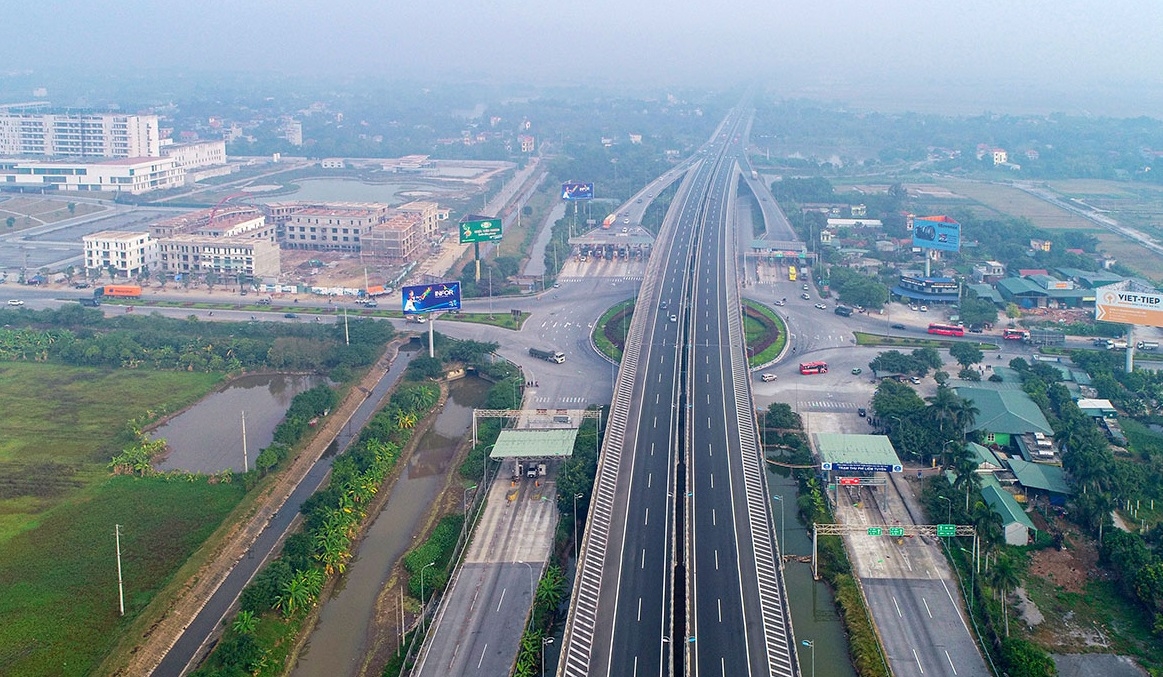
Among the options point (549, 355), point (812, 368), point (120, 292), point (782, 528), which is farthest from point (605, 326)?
point (120, 292)

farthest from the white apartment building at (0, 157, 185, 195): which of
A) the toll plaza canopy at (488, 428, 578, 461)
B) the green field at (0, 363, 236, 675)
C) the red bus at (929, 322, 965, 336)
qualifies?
the red bus at (929, 322, 965, 336)

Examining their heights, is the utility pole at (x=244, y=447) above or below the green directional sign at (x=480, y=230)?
below

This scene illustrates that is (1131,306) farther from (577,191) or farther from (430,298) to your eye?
(577,191)

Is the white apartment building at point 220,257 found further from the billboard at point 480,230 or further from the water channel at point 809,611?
the water channel at point 809,611

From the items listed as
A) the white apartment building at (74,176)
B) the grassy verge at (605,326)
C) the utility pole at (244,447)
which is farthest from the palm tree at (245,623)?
the white apartment building at (74,176)

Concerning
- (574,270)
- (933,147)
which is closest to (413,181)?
(574,270)

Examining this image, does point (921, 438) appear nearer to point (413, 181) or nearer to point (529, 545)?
point (529, 545)

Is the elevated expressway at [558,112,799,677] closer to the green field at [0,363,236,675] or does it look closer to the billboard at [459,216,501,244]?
the green field at [0,363,236,675]
